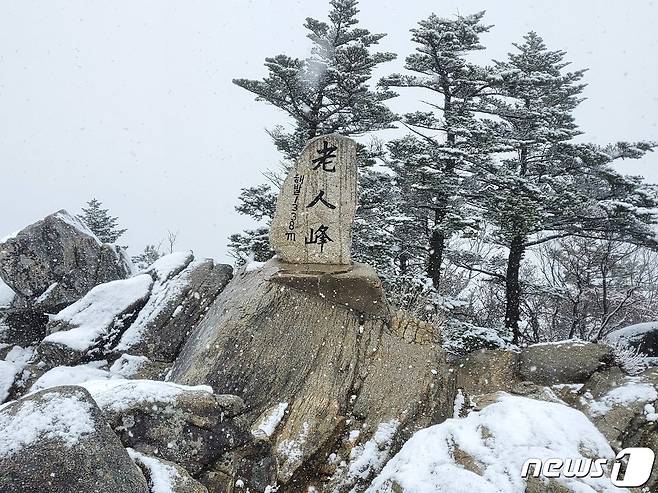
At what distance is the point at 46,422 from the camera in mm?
3201

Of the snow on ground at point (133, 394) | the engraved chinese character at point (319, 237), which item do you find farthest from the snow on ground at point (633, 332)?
the snow on ground at point (133, 394)

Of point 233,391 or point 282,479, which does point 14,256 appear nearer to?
point 233,391

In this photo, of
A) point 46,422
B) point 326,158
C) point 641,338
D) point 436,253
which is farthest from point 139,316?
point 641,338

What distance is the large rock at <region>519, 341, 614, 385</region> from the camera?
29.5 feet

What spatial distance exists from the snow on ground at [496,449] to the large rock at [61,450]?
2.51 m

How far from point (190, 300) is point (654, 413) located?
871cm

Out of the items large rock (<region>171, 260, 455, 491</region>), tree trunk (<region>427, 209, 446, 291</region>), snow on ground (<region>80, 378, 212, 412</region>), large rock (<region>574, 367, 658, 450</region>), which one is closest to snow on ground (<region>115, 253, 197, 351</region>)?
large rock (<region>171, 260, 455, 491</region>)

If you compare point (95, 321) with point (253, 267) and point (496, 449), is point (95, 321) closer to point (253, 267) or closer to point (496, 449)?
point (253, 267)

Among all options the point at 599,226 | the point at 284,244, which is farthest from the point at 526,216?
the point at 284,244

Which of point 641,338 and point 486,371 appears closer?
point 486,371

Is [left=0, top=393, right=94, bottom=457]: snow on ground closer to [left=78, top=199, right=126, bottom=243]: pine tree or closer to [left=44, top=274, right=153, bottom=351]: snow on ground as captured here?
[left=44, top=274, right=153, bottom=351]: snow on ground

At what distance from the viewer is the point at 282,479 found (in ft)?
19.6

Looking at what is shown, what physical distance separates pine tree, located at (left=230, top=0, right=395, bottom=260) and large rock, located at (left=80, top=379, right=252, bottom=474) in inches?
388

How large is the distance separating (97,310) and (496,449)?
847 cm
